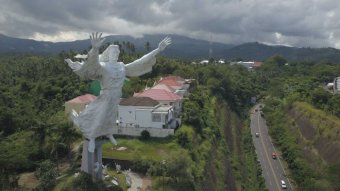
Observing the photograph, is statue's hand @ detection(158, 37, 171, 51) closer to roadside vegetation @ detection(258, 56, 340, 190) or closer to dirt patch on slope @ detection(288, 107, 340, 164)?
roadside vegetation @ detection(258, 56, 340, 190)

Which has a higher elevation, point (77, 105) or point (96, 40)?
point (96, 40)

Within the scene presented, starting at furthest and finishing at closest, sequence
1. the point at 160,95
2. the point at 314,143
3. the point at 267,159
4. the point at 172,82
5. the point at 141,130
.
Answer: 1. the point at 172,82
2. the point at 267,159
3. the point at 314,143
4. the point at 160,95
5. the point at 141,130

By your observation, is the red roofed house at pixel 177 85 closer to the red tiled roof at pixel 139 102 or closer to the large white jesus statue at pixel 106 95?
the red tiled roof at pixel 139 102

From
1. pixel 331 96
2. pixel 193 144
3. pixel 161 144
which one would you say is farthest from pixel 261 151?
pixel 161 144

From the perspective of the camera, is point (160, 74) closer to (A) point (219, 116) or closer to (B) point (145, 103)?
(A) point (219, 116)

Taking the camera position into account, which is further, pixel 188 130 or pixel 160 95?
pixel 160 95

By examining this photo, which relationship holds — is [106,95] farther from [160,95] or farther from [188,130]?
[160,95]

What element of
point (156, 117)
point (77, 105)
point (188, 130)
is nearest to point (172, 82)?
point (77, 105)
